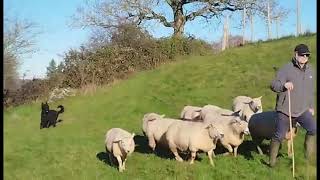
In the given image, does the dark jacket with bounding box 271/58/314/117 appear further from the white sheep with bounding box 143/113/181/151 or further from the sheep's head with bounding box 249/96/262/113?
the sheep's head with bounding box 249/96/262/113

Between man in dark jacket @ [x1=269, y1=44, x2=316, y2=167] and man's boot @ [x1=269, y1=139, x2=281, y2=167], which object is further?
man's boot @ [x1=269, y1=139, x2=281, y2=167]

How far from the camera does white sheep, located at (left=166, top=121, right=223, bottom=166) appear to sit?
6812 mm

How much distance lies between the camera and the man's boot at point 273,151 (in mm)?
6127

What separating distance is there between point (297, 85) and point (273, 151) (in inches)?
38.4

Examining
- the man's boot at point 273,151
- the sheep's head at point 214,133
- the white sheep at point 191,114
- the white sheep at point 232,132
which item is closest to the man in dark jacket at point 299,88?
the man's boot at point 273,151

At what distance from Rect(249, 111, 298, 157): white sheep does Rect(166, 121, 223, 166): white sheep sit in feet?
1.91

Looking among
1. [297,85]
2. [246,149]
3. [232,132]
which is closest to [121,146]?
[232,132]

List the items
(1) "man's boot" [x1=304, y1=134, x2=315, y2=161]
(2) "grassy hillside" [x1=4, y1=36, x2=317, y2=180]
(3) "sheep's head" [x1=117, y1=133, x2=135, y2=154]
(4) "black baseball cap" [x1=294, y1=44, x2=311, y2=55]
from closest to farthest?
(4) "black baseball cap" [x1=294, y1=44, x2=311, y2=55] < (1) "man's boot" [x1=304, y1=134, x2=315, y2=161] < (2) "grassy hillside" [x1=4, y1=36, x2=317, y2=180] < (3) "sheep's head" [x1=117, y1=133, x2=135, y2=154]

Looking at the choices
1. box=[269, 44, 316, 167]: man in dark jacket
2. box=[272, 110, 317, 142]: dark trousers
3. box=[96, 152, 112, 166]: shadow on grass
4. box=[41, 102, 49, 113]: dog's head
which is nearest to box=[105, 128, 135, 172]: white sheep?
box=[96, 152, 112, 166]: shadow on grass

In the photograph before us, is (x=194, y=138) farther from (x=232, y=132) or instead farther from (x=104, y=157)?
(x=104, y=157)

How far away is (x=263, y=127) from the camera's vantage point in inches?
277

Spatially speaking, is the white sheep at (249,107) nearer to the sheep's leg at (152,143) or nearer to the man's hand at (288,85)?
the sheep's leg at (152,143)

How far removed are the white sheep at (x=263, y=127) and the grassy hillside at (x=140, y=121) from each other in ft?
0.62

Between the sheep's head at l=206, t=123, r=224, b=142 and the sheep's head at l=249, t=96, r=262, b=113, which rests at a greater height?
the sheep's head at l=249, t=96, r=262, b=113
